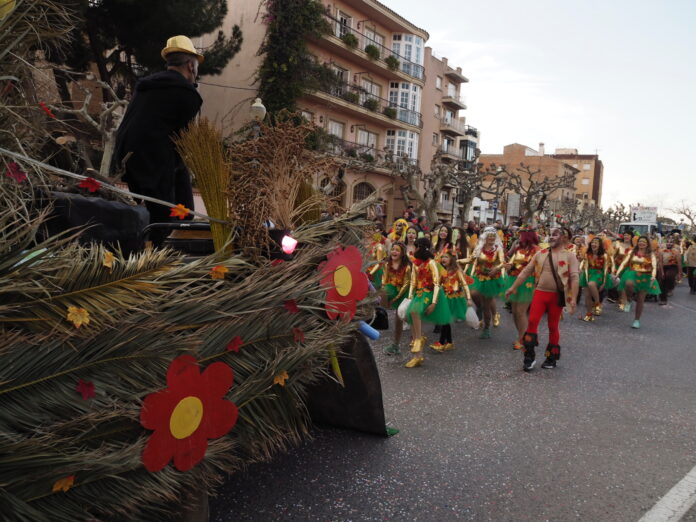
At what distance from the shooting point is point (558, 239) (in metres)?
7.29

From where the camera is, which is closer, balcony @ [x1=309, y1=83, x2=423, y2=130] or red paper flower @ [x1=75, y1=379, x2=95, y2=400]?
red paper flower @ [x1=75, y1=379, x2=95, y2=400]

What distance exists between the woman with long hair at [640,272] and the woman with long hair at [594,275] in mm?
345

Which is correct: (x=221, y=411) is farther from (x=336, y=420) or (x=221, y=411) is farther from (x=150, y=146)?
(x=336, y=420)

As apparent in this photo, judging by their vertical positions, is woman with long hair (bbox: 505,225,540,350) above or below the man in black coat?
below

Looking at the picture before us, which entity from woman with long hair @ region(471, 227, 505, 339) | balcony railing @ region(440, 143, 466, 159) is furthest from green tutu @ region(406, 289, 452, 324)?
balcony railing @ region(440, 143, 466, 159)

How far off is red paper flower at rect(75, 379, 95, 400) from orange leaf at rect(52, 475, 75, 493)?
0.80 ft

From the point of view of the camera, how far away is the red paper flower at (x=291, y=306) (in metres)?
2.56

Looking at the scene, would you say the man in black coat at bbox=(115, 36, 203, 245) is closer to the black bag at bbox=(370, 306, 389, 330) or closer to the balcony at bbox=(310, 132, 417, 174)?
the black bag at bbox=(370, 306, 389, 330)

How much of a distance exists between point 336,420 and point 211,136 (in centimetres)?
233

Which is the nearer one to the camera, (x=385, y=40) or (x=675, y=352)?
(x=675, y=352)

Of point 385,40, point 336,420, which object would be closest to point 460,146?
point 385,40

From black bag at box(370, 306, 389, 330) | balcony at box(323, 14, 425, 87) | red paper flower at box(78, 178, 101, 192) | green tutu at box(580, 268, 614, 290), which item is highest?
balcony at box(323, 14, 425, 87)

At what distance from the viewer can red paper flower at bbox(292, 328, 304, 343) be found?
2.60 metres

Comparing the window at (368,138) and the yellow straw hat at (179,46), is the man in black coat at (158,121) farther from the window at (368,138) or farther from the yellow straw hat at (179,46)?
the window at (368,138)
